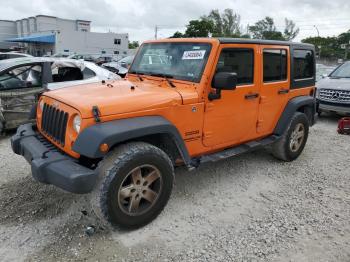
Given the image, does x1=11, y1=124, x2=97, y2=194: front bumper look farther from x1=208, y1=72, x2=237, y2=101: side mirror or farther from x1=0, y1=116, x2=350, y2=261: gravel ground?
x1=208, y1=72, x2=237, y2=101: side mirror

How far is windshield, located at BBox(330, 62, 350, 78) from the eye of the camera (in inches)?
366

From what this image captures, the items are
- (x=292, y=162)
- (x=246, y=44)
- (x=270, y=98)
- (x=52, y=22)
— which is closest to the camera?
(x=246, y=44)

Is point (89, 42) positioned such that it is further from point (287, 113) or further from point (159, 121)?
point (159, 121)

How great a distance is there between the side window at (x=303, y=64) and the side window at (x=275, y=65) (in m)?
0.32

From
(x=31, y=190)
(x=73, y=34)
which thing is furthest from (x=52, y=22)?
(x=31, y=190)

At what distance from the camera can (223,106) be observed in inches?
159

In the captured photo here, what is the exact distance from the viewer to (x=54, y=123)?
3568 millimetres

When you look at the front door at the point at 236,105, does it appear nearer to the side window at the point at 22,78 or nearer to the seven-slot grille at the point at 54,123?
the seven-slot grille at the point at 54,123

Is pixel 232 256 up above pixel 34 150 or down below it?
below

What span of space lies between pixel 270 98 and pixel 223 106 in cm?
111

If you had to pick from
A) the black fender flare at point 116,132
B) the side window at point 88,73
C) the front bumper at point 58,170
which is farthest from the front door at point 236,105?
the side window at point 88,73

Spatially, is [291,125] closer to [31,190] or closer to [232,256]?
[232,256]

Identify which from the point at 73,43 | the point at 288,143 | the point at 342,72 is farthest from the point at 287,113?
the point at 73,43

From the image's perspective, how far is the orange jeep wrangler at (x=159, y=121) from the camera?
120 inches
